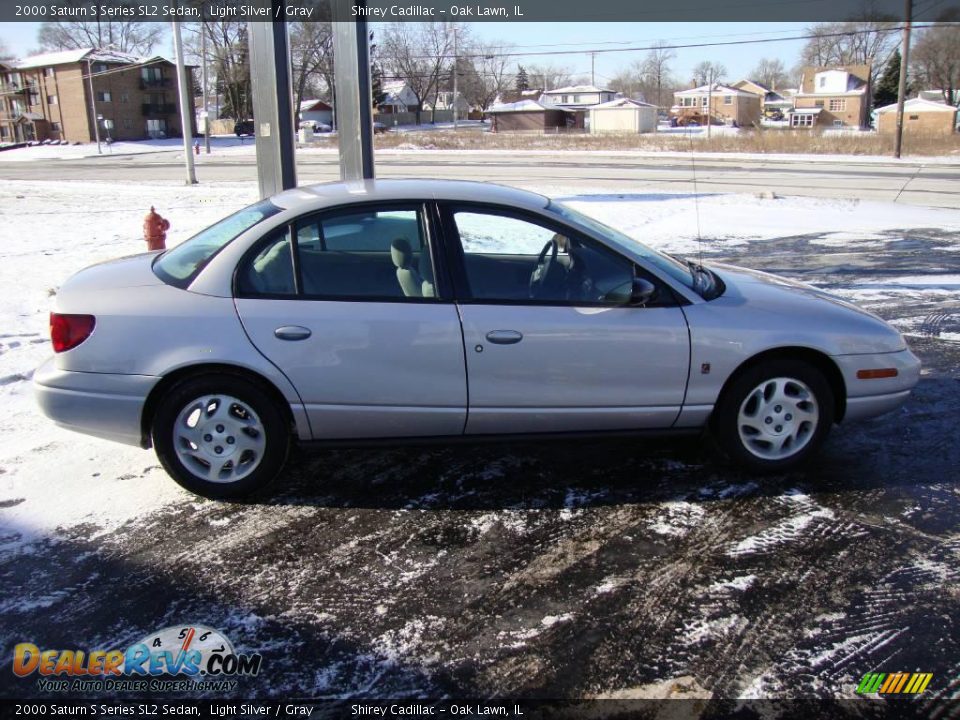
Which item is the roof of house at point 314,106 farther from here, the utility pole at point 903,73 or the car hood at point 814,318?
the car hood at point 814,318

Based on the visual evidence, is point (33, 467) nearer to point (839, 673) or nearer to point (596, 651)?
point (596, 651)

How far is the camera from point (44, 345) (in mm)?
6695

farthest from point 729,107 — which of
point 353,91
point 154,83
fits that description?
point 353,91

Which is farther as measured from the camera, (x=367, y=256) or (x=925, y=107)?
(x=925, y=107)

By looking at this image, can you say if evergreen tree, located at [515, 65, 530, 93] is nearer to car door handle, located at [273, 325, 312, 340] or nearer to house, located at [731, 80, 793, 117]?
house, located at [731, 80, 793, 117]

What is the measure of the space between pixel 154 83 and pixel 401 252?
293ft

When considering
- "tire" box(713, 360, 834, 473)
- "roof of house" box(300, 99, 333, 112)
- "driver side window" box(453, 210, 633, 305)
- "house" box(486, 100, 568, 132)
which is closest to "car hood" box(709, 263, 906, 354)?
"tire" box(713, 360, 834, 473)

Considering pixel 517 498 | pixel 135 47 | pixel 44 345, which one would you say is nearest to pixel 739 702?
pixel 517 498

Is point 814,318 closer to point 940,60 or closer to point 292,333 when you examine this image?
point 292,333

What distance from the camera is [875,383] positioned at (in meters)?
4.39

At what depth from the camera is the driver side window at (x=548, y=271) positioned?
4113 millimetres

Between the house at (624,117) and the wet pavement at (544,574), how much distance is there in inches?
2680

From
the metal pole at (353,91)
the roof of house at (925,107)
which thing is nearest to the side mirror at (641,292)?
the metal pole at (353,91)

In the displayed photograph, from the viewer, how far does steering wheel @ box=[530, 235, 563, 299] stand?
4168 mm
